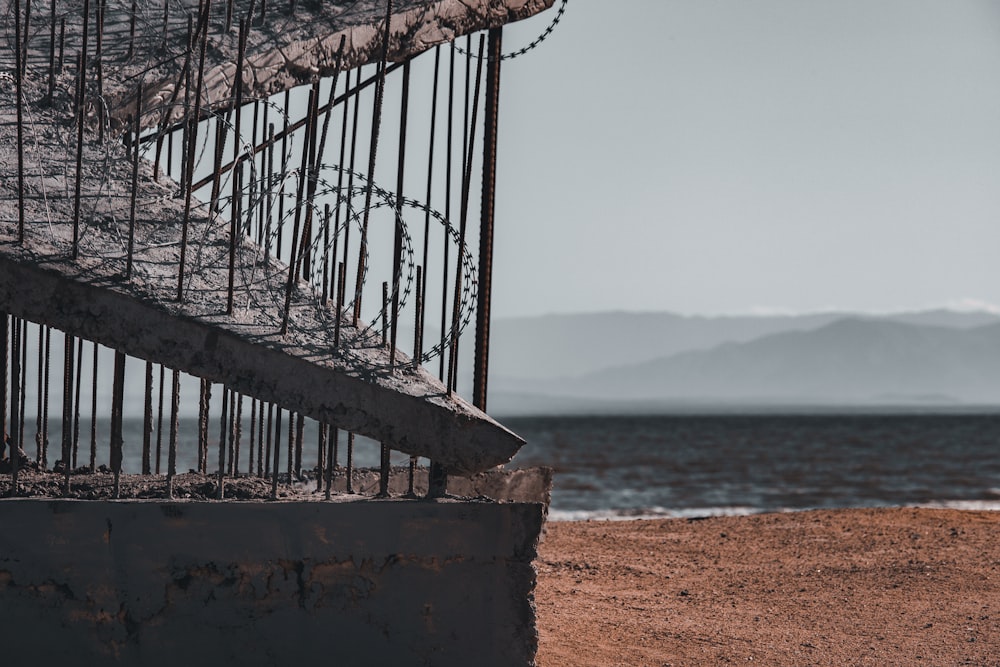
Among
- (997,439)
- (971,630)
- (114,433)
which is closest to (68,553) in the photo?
(114,433)

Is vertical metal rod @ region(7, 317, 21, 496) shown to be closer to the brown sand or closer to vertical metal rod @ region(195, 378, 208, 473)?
vertical metal rod @ region(195, 378, 208, 473)

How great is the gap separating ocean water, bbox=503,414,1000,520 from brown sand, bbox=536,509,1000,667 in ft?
26.4

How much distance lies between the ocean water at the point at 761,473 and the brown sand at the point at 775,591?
26.4 ft

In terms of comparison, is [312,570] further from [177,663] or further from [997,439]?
[997,439]

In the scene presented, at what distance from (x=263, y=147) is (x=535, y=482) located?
3.38 m

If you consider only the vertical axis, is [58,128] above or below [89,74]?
below

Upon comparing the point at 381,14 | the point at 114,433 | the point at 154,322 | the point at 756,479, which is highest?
the point at 381,14

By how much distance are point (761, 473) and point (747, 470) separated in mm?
1568

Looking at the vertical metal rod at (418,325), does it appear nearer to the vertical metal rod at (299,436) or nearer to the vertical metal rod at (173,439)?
the vertical metal rod at (299,436)

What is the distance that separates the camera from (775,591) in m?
8.84

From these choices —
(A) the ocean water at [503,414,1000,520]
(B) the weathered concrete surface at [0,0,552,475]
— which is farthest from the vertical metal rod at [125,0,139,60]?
(A) the ocean water at [503,414,1000,520]

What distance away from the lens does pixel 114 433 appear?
16.5ft

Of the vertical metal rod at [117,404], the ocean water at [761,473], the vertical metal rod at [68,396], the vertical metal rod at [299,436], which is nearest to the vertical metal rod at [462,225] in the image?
the vertical metal rod at [299,436]

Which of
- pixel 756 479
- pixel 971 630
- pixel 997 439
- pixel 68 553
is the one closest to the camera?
pixel 68 553
